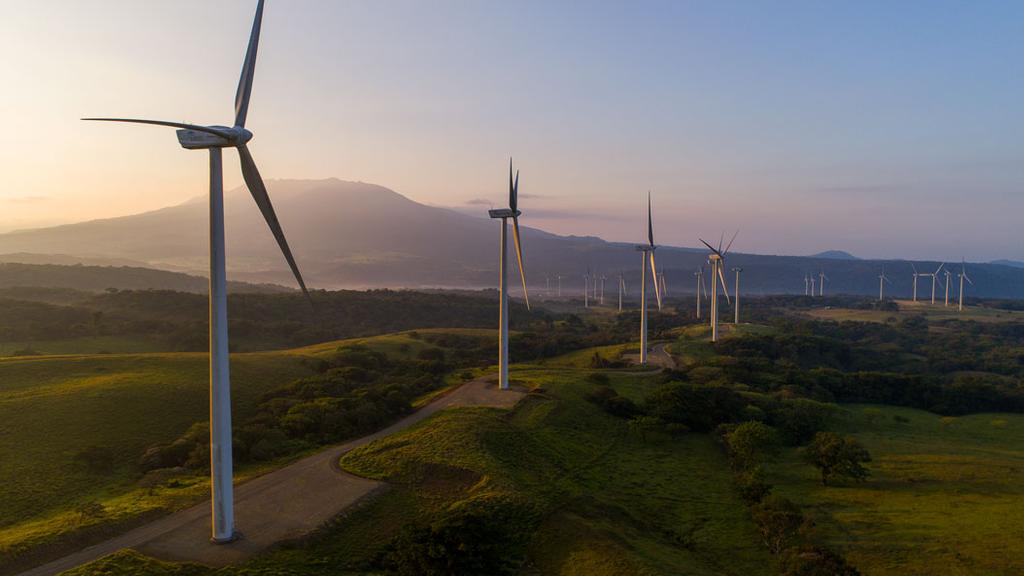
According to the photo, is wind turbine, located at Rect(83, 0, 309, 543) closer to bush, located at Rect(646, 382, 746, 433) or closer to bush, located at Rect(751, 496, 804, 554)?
bush, located at Rect(751, 496, 804, 554)

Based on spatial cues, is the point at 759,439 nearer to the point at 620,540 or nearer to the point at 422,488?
the point at 620,540

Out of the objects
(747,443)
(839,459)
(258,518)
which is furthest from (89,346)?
(839,459)

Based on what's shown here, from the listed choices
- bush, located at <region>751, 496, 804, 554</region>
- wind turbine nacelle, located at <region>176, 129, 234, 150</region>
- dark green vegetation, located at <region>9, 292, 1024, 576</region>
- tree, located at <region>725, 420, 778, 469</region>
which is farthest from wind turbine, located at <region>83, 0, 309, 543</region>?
tree, located at <region>725, 420, 778, 469</region>

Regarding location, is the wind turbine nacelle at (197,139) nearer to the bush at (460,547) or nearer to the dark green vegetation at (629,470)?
the dark green vegetation at (629,470)

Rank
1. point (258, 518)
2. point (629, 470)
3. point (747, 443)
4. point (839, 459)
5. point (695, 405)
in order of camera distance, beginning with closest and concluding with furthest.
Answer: point (258, 518)
point (629, 470)
point (839, 459)
point (747, 443)
point (695, 405)

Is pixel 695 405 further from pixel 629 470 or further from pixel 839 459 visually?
pixel 629 470

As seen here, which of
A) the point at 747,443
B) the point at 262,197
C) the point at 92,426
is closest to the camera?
the point at 262,197

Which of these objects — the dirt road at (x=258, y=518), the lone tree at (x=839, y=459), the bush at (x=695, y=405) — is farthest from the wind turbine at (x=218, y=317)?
the lone tree at (x=839, y=459)
